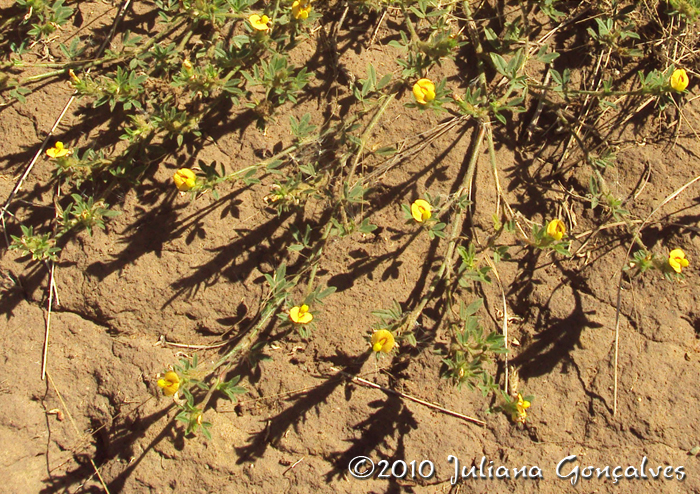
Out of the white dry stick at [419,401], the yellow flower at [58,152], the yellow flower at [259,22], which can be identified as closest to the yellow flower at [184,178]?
the yellow flower at [58,152]

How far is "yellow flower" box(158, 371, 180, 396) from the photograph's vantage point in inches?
102

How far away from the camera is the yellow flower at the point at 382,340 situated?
266 centimetres

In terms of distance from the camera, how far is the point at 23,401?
3066 mm

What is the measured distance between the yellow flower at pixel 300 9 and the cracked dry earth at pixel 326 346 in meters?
0.53

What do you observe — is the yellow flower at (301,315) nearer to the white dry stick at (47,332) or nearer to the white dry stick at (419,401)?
the white dry stick at (419,401)

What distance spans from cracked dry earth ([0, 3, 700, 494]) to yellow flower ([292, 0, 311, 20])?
0.53m

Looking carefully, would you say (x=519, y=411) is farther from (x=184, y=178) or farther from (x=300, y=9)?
(x=300, y=9)

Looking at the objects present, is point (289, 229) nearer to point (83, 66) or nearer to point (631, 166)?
point (83, 66)

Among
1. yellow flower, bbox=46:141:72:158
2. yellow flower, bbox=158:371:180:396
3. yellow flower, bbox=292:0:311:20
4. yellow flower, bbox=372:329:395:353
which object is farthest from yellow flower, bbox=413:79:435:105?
yellow flower, bbox=46:141:72:158

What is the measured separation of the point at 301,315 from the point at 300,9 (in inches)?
61.1

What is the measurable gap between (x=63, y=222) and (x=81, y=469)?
4.43 feet

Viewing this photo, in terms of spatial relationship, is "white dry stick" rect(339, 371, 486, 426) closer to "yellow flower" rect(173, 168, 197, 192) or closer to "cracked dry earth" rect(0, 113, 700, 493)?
"cracked dry earth" rect(0, 113, 700, 493)

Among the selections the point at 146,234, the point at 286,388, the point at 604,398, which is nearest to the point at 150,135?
the point at 146,234

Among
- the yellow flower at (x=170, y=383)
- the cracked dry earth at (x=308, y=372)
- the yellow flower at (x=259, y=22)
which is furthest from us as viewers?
the cracked dry earth at (x=308, y=372)
